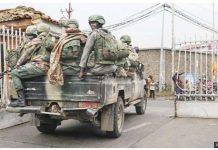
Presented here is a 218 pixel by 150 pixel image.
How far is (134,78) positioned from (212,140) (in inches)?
101

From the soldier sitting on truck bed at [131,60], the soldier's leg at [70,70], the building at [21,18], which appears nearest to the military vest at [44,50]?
the soldier's leg at [70,70]

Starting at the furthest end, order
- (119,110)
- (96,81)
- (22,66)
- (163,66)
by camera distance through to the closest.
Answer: (163,66)
(119,110)
(22,66)
(96,81)

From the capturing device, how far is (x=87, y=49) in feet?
19.9

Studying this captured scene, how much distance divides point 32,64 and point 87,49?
42.1 inches

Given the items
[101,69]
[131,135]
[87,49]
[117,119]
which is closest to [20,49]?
[87,49]

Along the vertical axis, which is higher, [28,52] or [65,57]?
[28,52]

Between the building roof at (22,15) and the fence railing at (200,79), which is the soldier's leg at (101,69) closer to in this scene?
the fence railing at (200,79)

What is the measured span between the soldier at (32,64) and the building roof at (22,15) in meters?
3.95

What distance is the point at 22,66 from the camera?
643 cm

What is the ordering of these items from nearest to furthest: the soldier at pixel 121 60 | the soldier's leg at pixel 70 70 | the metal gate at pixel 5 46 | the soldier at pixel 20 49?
the soldier's leg at pixel 70 70, the soldier at pixel 121 60, the soldier at pixel 20 49, the metal gate at pixel 5 46

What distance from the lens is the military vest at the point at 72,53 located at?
19.9ft

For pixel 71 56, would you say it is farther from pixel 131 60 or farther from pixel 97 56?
pixel 131 60

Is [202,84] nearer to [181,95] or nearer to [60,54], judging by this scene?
[181,95]

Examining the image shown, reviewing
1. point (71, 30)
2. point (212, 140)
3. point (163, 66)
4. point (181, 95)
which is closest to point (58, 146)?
point (71, 30)
